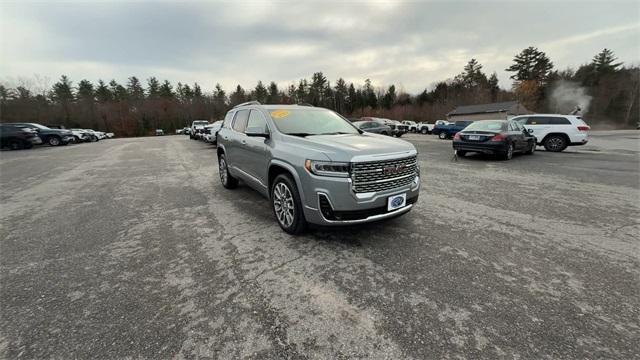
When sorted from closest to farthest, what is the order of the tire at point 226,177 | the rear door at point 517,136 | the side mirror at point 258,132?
the side mirror at point 258,132 → the tire at point 226,177 → the rear door at point 517,136

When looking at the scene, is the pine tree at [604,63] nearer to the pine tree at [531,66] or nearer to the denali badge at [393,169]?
the pine tree at [531,66]

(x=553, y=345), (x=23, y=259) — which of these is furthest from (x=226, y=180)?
(x=553, y=345)

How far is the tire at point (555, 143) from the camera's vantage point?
1243 cm

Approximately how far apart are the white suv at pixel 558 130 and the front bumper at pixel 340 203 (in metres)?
13.7

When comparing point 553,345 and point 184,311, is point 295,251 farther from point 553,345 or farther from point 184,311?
point 553,345

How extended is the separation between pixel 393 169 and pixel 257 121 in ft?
8.49

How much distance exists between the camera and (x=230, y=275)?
2.80m

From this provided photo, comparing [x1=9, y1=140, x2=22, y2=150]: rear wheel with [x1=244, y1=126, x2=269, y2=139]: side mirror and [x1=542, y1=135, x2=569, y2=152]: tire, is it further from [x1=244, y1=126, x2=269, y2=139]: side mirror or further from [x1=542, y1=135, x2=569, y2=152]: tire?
[x1=542, y1=135, x2=569, y2=152]: tire

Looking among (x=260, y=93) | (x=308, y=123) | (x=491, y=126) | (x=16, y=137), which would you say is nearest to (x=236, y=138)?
(x=308, y=123)

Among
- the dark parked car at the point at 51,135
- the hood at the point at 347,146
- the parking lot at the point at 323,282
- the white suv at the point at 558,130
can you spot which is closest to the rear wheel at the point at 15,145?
the dark parked car at the point at 51,135

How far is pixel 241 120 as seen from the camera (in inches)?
216

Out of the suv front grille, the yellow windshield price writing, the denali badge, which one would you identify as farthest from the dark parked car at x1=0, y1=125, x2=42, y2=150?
the denali badge

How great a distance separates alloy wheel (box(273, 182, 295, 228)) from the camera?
11.9 ft

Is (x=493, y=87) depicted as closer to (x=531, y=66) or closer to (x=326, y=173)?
(x=531, y=66)
